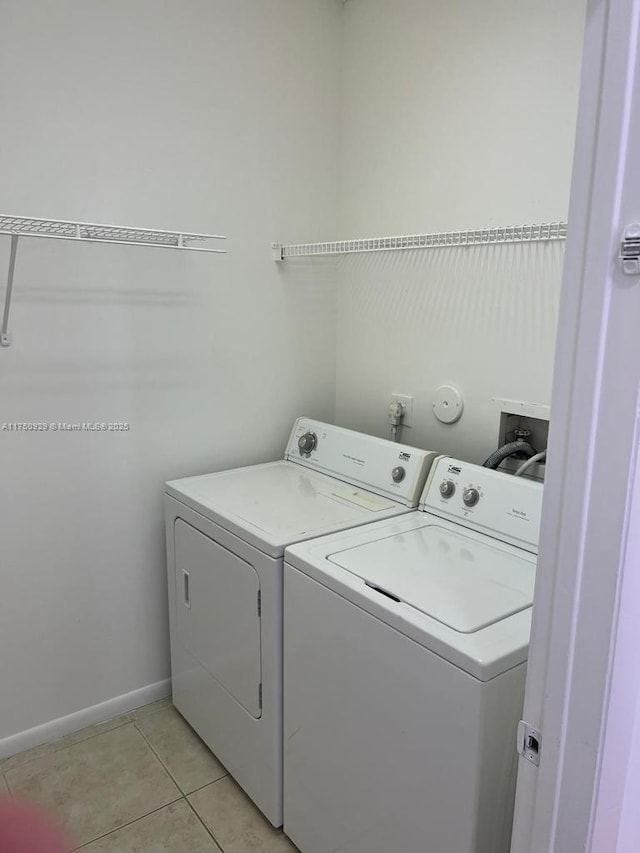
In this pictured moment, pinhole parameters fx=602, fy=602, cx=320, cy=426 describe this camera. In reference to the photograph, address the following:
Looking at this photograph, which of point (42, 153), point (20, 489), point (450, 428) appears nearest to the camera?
point (42, 153)

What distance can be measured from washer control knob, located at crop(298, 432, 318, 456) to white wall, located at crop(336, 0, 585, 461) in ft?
0.90

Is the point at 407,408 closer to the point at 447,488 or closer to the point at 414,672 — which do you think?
the point at 447,488

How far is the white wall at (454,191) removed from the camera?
1745 mm

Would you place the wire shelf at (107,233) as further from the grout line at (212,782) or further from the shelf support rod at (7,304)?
the grout line at (212,782)

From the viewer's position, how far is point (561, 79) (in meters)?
1.67

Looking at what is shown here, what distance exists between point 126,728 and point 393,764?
1.31 meters

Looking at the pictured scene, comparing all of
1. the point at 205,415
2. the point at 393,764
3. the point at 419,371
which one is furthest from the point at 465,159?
the point at 393,764

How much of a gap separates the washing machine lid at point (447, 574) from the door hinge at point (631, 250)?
789mm

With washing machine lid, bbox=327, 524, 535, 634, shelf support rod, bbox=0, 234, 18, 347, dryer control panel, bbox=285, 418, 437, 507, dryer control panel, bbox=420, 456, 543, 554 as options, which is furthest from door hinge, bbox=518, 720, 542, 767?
shelf support rod, bbox=0, 234, 18, 347

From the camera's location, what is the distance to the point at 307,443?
7.80 feet

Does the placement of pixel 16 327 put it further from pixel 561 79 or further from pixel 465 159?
pixel 561 79

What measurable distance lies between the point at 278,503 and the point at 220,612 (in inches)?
15.1

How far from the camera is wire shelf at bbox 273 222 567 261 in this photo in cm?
156

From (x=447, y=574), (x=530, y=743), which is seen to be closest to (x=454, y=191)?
(x=447, y=574)
